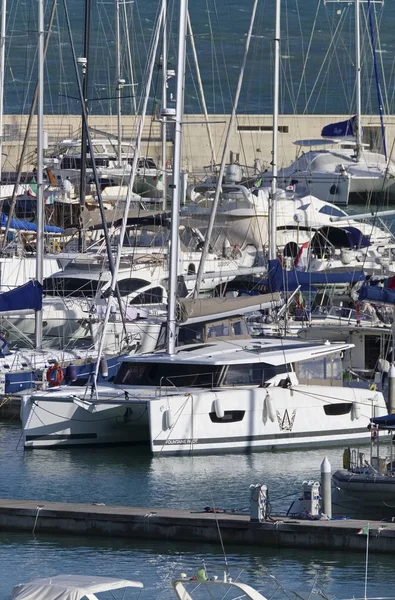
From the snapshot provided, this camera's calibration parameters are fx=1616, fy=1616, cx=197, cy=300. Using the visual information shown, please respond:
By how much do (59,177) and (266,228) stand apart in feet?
35.4

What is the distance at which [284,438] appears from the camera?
87.2 feet

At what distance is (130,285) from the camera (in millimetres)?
35469

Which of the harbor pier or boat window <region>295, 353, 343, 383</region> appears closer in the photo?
boat window <region>295, 353, 343, 383</region>

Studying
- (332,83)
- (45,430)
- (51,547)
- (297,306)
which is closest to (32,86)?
(332,83)

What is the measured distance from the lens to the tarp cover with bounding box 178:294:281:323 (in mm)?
28297

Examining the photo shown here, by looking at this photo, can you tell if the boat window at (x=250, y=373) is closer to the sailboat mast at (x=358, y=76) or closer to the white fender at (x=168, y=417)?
the white fender at (x=168, y=417)

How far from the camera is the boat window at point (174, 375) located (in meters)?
26.3

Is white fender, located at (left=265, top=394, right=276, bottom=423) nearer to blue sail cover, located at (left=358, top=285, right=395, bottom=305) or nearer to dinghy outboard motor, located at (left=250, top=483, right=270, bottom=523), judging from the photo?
blue sail cover, located at (left=358, top=285, right=395, bottom=305)

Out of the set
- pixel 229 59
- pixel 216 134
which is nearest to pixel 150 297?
pixel 216 134

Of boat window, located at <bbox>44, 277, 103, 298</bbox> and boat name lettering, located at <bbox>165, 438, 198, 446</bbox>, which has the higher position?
boat window, located at <bbox>44, 277, 103, 298</bbox>

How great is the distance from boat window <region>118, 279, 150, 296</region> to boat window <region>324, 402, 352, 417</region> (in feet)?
30.9

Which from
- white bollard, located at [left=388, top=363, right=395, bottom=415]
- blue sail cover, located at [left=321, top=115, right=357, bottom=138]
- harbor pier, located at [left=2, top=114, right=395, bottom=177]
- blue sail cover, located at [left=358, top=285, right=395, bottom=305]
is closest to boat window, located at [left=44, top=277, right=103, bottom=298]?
blue sail cover, located at [left=358, top=285, right=395, bottom=305]

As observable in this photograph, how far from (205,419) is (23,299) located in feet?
17.9

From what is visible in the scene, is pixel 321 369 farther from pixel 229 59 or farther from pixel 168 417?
pixel 229 59
